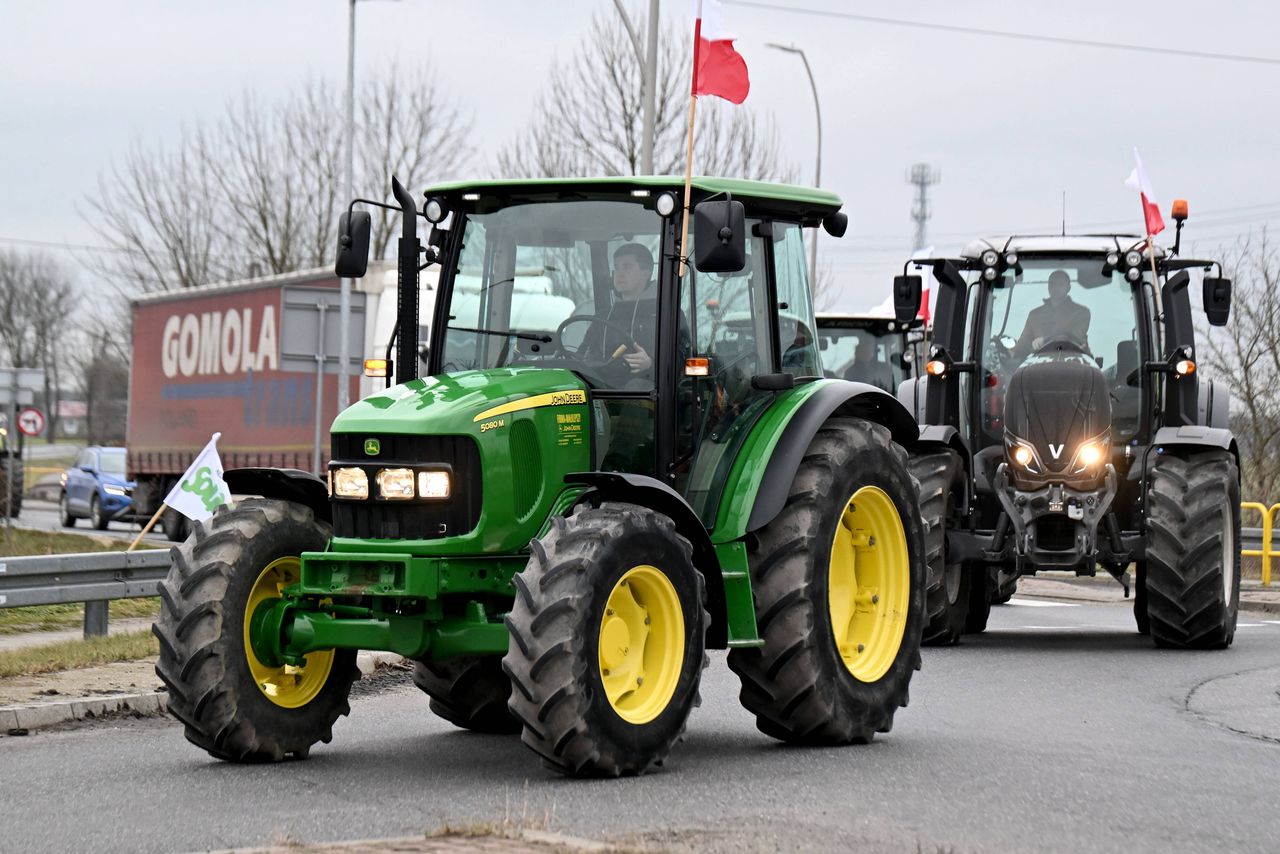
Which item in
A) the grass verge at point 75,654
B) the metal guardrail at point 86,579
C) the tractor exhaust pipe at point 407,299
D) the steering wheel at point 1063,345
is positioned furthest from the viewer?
the steering wheel at point 1063,345

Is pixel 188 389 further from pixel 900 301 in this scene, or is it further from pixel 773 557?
pixel 773 557

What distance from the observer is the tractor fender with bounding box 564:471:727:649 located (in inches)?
319

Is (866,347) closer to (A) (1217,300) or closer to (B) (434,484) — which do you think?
(A) (1217,300)

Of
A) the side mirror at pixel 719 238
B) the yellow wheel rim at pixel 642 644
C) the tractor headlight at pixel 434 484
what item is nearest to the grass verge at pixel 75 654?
the tractor headlight at pixel 434 484

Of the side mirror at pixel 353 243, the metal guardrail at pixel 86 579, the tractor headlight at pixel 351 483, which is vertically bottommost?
the metal guardrail at pixel 86 579

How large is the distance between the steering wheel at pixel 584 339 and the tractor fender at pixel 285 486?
1259 millimetres

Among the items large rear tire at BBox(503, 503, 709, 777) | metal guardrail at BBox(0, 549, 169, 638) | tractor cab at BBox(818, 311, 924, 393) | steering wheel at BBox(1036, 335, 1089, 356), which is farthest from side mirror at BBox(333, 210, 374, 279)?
tractor cab at BBox(818, 311, 924, 393)

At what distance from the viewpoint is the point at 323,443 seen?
31.0 metres

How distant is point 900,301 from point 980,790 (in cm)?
805

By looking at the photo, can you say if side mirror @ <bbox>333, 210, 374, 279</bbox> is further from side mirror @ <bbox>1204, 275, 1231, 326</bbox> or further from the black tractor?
side mirror @ <bbox>1204, 275, 1231, 326</bbox>

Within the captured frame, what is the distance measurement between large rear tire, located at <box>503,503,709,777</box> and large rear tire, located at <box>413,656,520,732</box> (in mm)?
1487

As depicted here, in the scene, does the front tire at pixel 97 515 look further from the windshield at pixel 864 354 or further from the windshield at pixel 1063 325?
the windshield at pixel 1063 325

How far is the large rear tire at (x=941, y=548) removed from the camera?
13969 millimetres

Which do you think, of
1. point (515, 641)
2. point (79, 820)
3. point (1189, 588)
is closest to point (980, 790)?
point (515, 641)
